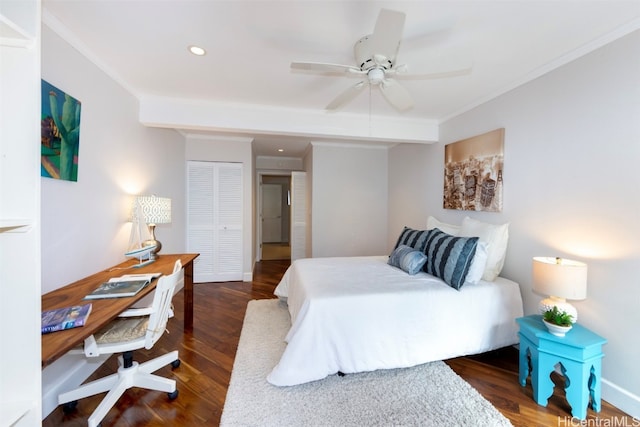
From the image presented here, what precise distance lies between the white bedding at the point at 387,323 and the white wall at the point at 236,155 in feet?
7.45

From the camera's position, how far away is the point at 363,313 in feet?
6.12

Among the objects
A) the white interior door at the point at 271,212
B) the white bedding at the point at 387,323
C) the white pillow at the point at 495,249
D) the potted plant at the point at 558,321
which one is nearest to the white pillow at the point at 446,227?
the white pillow at the point at 495,249

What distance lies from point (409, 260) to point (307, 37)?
2.03 m

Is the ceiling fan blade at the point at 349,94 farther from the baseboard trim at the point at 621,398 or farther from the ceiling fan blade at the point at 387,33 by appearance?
the baseboard trim at the point at 621,398

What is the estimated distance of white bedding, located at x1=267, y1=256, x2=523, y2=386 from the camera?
1.80 meters

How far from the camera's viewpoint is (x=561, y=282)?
1.66m

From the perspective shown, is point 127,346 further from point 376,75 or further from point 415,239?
point 415,239

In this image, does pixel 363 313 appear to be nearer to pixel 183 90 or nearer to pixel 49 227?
pixel 49 227

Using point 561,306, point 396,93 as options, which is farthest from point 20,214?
point 561,306

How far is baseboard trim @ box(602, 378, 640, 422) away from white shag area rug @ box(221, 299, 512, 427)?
81 centimetres

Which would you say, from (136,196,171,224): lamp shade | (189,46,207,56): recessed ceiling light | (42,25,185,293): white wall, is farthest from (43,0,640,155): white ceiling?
(136,196,171,224): lamp shade

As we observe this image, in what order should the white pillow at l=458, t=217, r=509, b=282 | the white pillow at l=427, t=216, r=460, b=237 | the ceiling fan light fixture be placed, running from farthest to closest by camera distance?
the white pillow at l=427, t=216, r=460, b=237 < the white pillow at l=458, t=217, r=509, b=282 < the ceiling fan light fixture

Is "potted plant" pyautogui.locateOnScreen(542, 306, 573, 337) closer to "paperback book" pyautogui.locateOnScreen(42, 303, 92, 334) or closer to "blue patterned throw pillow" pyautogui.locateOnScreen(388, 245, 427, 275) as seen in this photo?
"blue patterned throw pillow" pyautogui.locateOnScreen(388, 245, 427, 275)

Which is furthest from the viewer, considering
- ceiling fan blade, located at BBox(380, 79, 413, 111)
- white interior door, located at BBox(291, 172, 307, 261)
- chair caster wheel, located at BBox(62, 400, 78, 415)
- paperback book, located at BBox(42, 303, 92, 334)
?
white interior door, located at BBox(291, 172, 307, 261)
